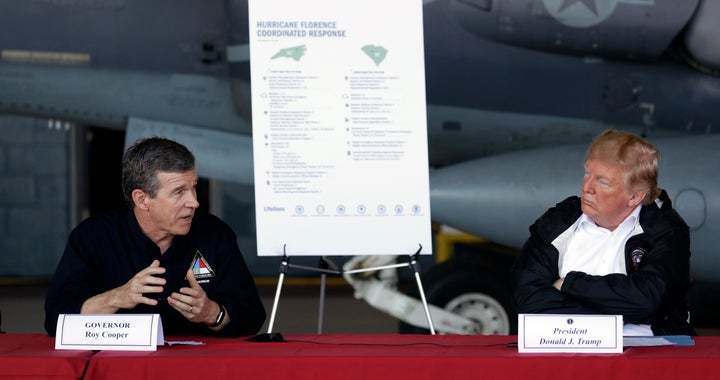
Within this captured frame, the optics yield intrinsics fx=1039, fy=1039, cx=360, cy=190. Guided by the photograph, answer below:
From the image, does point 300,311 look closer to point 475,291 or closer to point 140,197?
point 475,291

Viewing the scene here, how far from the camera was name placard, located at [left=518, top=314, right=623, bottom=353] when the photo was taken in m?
2.21

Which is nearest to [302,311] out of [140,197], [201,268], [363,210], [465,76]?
[465,76]

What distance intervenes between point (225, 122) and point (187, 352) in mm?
3982

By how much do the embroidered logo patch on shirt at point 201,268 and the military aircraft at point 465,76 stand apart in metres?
2.79

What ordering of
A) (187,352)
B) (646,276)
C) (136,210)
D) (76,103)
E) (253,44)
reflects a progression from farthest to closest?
(76,103) → (253,44) → (136,210) → (646,276) → (187,352)

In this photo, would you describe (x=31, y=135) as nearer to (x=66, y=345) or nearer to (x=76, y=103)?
(x=76, y=103)

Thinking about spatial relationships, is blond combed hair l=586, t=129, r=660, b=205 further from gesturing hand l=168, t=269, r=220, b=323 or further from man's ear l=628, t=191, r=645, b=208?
gesturing hand l=168, t=269, r=220, b=323

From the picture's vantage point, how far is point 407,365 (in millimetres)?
2146

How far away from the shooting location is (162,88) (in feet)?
20.0

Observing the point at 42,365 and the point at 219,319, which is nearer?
the point at 42,365

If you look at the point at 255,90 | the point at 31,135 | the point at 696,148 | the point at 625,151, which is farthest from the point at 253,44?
the point at 31,135

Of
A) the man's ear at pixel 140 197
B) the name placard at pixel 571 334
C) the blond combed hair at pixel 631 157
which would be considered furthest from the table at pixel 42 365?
the blond combed hair at pixel 631 157

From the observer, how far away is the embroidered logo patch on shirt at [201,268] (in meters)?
2.89

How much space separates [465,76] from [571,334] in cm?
394
